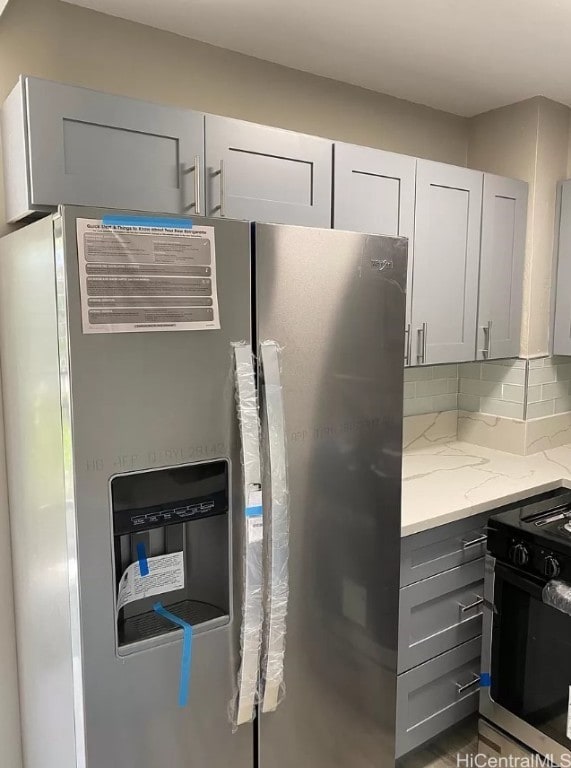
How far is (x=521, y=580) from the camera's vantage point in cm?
204

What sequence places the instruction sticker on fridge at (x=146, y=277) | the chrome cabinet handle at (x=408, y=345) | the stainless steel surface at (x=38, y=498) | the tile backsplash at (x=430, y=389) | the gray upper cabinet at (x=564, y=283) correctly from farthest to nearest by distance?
Result: the tile backsplash at (x=430, y=389)
the gray upper cabinet at (x=564, y=283)
the chrome cabinet handle at (x=408, y=345)
the stainless steel surface at (x=38, y=498)
the instruction sticker on fridge at (x=146, y=277)

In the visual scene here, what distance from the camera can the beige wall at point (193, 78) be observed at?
1739mm

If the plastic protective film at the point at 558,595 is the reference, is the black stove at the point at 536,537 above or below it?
above

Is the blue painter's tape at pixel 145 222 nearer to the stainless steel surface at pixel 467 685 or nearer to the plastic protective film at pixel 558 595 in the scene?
the plastic protective film at pixel 558 595

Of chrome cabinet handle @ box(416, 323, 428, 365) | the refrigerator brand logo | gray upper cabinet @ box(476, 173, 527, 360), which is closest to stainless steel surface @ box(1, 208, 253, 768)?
the refrigerator brand logo

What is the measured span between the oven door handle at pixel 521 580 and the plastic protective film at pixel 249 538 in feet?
3.36

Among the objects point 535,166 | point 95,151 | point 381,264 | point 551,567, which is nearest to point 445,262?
point 535,166

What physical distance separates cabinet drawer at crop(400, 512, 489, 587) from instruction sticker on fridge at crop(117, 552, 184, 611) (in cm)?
84

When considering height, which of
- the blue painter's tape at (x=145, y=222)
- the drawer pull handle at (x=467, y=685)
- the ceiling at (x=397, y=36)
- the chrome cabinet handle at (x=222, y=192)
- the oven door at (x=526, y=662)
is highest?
the ceiling at (x=397, y=36)

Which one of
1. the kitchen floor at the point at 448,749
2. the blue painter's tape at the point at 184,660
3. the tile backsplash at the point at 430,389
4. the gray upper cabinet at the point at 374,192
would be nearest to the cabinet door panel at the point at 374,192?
the gray upper cabinet at the point at 374,192

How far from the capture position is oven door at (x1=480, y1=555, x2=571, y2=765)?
194 cm

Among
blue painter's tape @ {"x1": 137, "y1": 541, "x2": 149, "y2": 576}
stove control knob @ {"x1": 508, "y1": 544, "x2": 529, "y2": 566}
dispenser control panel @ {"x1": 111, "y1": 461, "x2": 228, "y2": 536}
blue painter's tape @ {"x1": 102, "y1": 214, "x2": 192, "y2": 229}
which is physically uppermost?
blue painter's tape @ {"x1": 102, "y1": 214, "x2": 192, "y2": 229}

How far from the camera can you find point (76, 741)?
1308mm

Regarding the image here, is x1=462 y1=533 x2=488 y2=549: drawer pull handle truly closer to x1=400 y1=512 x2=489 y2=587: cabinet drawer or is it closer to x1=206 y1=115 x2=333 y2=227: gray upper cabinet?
x1=400 y1=512 x2=489 y2=587: cabinet drawer
